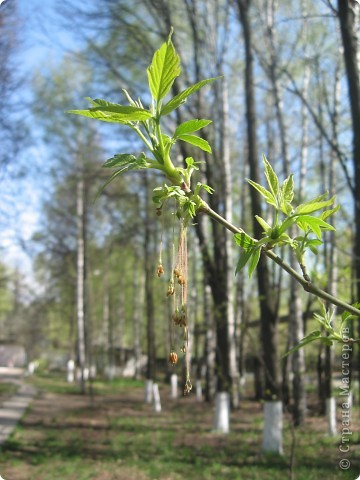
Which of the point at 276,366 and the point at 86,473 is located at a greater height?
the point at 276,366

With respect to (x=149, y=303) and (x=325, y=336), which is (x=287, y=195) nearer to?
(x=325, y=336)

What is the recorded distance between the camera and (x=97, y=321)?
29.1 meters

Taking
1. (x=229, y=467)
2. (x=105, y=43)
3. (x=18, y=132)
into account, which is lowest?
(x=229, y=467)

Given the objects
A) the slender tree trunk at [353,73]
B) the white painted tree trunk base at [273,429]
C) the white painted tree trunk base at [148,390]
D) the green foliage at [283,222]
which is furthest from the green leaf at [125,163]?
the white painted tree trunk base at [148,390]

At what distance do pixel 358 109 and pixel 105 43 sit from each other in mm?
8515

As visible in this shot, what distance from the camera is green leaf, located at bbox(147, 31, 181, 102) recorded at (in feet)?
2.03

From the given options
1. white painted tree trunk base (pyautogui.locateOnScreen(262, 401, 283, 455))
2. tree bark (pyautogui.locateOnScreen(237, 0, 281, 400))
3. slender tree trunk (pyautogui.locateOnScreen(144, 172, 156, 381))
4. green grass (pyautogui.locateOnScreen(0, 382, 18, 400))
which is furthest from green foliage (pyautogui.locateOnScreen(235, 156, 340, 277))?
green grass (pyautogui.locateOnScreen(0, 382, 18, 400))

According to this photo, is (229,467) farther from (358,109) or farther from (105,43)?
(105,43)

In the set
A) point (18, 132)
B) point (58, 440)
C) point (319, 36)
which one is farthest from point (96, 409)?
point (319, 36)

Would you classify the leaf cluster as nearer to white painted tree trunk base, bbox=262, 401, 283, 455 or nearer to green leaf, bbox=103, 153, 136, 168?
green leaf, bbox=103, 153, 136, 168

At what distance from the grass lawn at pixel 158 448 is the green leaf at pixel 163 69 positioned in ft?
15.9

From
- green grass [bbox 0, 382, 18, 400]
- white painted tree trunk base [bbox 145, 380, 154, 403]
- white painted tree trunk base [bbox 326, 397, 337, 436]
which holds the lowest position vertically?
green grass [bbox 0, 382, 18, 400]

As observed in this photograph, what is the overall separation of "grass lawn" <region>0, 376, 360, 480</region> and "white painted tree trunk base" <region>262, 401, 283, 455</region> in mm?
138

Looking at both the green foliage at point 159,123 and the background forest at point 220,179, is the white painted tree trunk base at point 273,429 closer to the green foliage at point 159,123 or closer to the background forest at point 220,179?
the background forest at point 220,179
